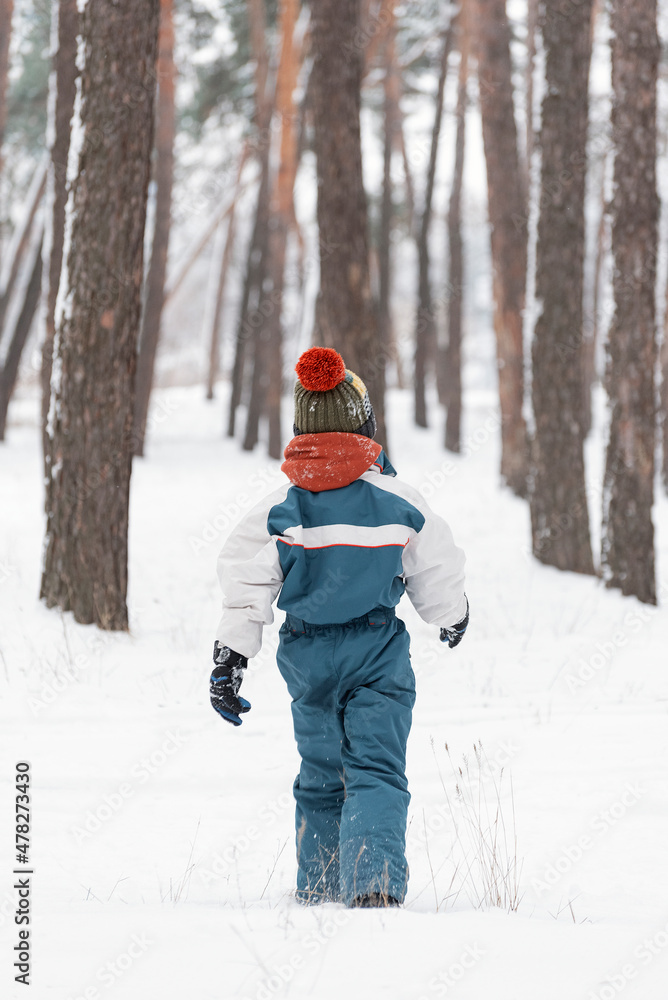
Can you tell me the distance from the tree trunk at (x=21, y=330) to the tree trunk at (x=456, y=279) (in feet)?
24.0

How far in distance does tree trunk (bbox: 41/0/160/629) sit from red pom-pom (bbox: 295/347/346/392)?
296cm

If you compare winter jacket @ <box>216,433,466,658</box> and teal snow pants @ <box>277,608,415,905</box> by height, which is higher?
winter jacket @ <box>216,433,466,658</box>

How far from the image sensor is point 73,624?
5.35 m

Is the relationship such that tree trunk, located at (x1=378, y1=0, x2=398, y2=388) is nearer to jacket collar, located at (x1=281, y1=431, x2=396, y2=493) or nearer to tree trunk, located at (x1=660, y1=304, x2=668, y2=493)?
tree trunk, located at (x1=660, y1=304, x2=668, y2=493)

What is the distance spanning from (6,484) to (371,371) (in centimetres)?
671

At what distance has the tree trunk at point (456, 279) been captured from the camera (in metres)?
17.1

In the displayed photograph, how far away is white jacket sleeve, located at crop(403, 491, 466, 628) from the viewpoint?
2.69 metres

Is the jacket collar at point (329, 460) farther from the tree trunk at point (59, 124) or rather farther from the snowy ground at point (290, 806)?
the tree trunk at point (59, 124)

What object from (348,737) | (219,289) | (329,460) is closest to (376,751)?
(348,737)

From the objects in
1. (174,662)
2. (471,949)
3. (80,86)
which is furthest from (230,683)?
(80,86)

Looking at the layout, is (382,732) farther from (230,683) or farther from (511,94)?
(511,94)

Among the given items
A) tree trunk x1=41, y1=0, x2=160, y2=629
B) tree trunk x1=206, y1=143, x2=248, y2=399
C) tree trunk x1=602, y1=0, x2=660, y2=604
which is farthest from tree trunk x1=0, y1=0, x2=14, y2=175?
tree trunk x1=602, y1=0, x2=660, y2=604

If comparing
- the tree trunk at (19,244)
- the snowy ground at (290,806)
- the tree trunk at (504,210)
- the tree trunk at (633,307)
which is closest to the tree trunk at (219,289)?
the tree trunk at (19,244)

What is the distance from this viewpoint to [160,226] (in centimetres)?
1505
